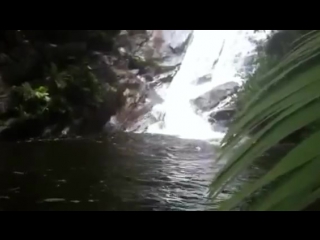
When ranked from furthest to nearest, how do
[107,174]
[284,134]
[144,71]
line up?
[144,71] < [107,174] < [284,134]

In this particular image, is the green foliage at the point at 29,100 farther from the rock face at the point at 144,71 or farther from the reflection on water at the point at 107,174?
the rock face at the point at 144,71

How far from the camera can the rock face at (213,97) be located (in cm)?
145

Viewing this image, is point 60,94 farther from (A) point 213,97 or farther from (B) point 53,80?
(A) point 213,97

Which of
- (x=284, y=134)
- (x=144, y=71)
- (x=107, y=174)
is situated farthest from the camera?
(x=144, y=71)

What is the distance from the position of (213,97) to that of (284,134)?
1.36 meters

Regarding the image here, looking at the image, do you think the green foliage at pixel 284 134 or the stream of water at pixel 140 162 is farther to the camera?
the stream of water at pixel 140 162

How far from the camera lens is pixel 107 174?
1.41 metres

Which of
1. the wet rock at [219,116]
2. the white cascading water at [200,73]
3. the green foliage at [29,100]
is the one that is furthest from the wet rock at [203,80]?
the green foliage at [29,100]

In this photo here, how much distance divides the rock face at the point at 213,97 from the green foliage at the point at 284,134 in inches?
51.5

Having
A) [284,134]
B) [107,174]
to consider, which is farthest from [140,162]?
[284,134]
